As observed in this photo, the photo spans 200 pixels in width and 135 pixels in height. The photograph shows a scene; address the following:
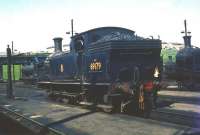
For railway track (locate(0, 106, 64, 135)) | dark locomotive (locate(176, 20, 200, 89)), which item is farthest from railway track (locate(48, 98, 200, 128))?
dark locomotive (locate(176, 20, 200, 89))

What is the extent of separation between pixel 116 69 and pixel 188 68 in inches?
598

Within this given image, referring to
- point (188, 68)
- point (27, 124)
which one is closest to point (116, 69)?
point (27, 124)

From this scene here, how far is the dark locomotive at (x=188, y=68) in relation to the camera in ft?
85.9

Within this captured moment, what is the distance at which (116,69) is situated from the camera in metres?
12.8

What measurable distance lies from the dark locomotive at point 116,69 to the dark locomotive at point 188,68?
1255 centimetres

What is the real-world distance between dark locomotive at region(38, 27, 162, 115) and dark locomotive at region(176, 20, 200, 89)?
1255 centimetres

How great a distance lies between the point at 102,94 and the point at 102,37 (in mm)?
2184

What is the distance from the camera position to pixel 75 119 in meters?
11.3

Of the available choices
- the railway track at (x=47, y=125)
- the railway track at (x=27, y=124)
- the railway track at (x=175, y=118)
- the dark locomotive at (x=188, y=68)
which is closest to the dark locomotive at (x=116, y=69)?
the railway track at (x=175, y=118)

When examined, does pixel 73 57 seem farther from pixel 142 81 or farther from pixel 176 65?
pixel 176 65

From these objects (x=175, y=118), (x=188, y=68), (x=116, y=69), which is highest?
(x=188, y=68)

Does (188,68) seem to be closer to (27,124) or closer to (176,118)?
(176,118)

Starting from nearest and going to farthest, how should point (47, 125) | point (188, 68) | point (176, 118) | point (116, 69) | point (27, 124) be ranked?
point (47, 125) < point (27, 124) < point (176, 118) < point (116, 69) < point (188, 68)

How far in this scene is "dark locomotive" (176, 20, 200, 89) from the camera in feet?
85.9
